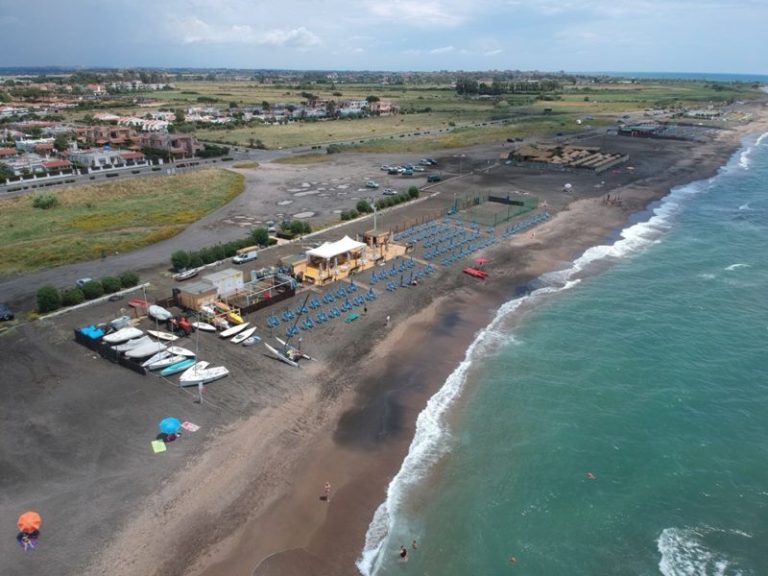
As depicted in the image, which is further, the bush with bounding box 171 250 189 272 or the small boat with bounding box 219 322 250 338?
the bush with bounding box 171 250 189 272

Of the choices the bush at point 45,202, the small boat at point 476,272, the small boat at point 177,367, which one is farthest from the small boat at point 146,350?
the bush at point 45,202

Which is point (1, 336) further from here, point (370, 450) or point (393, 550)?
point (393, 550)

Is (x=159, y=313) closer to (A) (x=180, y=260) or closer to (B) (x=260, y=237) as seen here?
(A) (x=180, y=260)

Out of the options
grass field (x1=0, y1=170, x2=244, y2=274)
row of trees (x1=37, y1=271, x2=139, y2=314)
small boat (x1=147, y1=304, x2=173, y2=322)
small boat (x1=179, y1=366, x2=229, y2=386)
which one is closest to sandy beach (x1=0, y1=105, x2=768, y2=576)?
small boat (x1=179, y1=366, x2=229, y2=386)

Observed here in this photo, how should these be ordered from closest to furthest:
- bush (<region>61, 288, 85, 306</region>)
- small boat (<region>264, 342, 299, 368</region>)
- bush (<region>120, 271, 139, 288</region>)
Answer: small boat (<region>264, 342, 299, 368</region>) → bush (<region>61, 288, 85, 306</region>) → bush (<region>120, 271, 139, 288</region>)

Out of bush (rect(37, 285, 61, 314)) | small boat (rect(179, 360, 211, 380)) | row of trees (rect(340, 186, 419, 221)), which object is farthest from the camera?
row of trees (rect(340, 186, 419, 221))

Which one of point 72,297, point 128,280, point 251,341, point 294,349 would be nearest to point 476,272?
point 294,349

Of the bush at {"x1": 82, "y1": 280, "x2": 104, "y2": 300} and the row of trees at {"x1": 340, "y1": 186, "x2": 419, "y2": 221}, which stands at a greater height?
the row of trees at {"x1": 340, "y1": 186, "x2": 419, "y2": 221}

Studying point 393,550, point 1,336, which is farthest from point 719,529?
point 1,336

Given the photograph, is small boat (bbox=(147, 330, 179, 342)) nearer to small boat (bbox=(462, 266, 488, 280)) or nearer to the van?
the van
